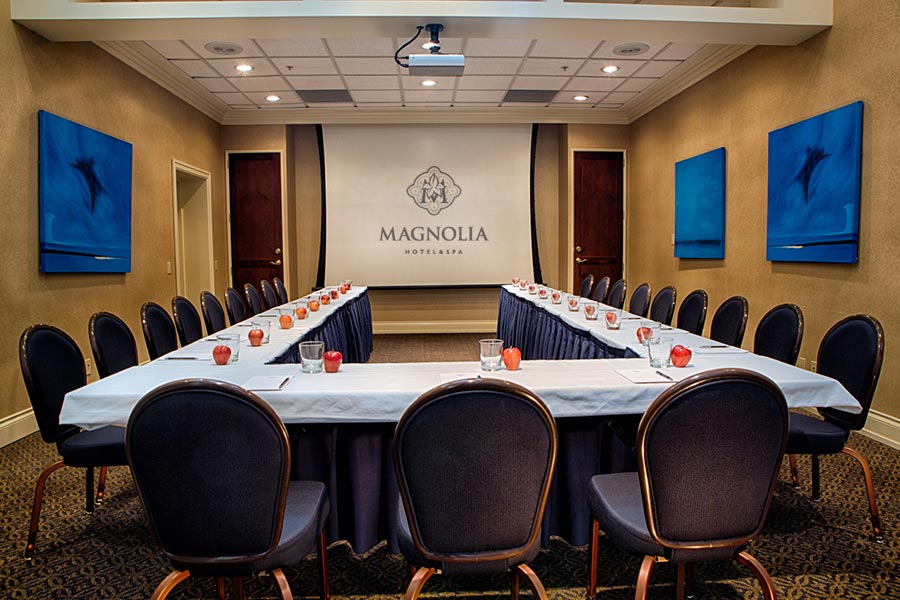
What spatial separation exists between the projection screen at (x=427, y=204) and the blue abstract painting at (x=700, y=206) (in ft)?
8.05

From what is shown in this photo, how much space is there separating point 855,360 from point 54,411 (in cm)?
328

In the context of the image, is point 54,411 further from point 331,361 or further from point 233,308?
point 233,308

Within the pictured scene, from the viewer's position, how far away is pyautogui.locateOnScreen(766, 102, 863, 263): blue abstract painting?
4094 mm

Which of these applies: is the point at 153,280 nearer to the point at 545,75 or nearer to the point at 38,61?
the point at 38,61

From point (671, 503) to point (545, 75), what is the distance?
5.89 meters

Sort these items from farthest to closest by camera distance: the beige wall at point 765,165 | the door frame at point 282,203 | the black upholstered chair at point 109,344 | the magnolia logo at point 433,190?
the magnolia logo at point 433,190 → the door frame at point 282,203 → the beige wall at point 765,165 → the black upholstered chair at point 109,344

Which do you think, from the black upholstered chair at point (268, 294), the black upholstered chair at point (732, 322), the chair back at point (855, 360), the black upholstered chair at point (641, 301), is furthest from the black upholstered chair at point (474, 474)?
the black upholstered chair at point (268, 294)

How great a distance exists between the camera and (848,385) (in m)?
2.54

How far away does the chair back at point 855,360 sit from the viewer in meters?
2.41

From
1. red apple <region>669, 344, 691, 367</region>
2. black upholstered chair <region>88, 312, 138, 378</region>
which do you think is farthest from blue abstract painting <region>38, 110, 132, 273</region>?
red apple <region>669, 344, 691, 367</region>

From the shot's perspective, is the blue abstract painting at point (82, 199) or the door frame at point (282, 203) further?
the door frame at point (282, 203)

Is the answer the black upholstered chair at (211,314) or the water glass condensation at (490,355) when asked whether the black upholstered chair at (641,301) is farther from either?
the black upholstered chair at (211,314)

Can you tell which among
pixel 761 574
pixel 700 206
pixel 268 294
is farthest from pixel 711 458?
pixel 700 206

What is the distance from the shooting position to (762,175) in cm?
531
